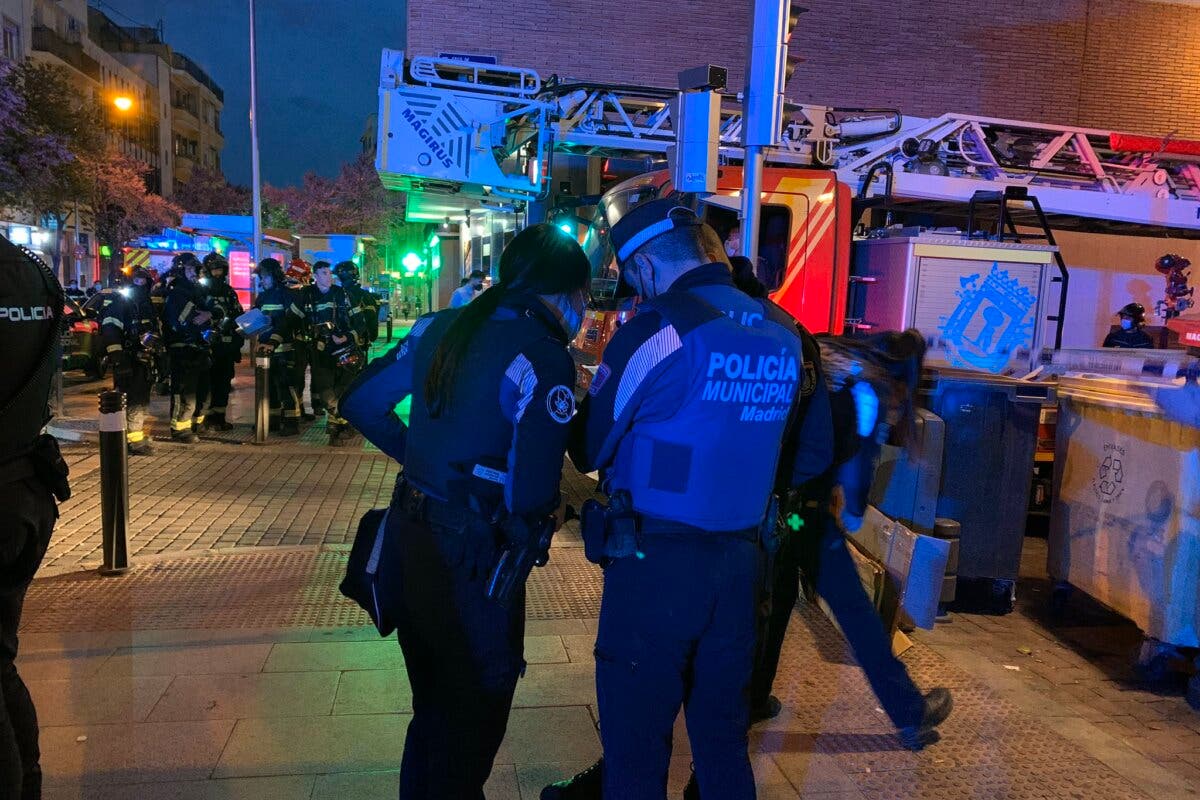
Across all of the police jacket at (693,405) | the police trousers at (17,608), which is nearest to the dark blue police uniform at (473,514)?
the police jacket at (693,405)

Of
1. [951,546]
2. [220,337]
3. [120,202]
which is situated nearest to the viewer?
[951,546]

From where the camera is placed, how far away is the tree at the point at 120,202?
32.2 m

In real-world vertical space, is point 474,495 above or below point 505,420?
below

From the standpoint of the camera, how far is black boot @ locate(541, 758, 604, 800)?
2.95 metres

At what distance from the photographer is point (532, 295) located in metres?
2.48

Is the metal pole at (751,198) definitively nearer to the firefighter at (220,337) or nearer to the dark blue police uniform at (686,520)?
the dark blue police uniform at (686,520)

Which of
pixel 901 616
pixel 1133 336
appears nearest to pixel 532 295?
pixel 901 616

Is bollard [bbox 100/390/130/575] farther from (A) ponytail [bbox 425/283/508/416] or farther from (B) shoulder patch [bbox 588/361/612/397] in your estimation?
(B) shoulder patch [bbox 588/361/612/397]

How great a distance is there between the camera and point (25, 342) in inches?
95.8

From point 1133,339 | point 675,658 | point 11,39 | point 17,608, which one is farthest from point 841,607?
point 11,39

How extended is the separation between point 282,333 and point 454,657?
8692 mm

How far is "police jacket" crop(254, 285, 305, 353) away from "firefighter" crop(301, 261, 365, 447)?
5.2 inches

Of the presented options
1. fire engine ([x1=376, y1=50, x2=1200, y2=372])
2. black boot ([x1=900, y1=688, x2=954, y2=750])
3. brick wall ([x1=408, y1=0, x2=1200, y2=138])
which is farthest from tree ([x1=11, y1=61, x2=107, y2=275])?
black boot ([x1=900, y1=688, x2=954, y2=750])

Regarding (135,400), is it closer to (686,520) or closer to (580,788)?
(580,788)
